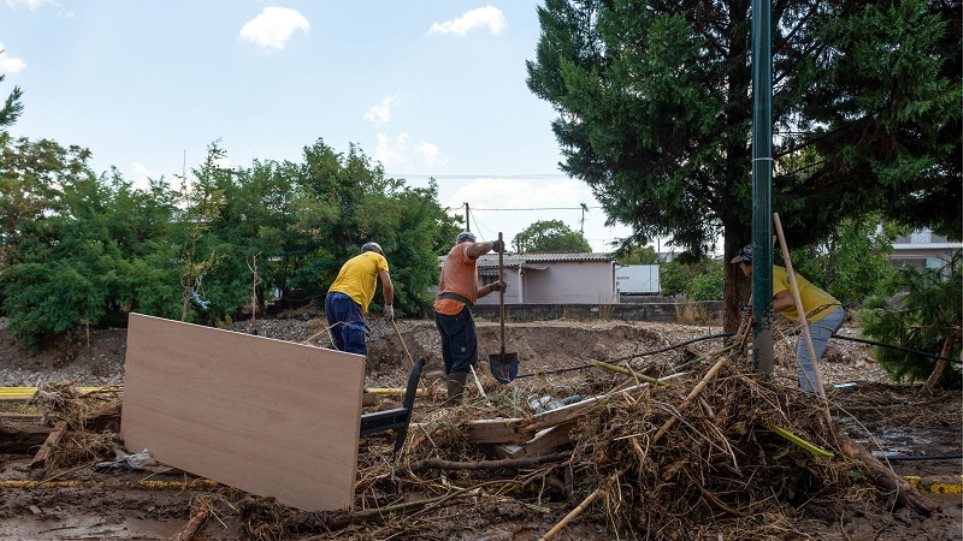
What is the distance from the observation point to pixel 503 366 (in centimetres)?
658

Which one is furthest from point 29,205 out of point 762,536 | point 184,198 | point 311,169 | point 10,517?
point 762,536

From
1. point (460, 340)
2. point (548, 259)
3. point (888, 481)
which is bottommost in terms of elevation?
point (888, 481)

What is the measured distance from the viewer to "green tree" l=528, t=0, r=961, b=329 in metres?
4.96

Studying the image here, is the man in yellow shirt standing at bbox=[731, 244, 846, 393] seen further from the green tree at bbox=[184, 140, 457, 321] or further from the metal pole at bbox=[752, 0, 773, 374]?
the green tree at bbox=[184, 140, 457, 321]

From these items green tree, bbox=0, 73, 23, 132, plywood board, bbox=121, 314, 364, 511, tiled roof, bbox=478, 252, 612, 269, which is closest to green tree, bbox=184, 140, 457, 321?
green tree, bbox=0, 73, 23, 132

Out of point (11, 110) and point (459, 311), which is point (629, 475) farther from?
point (11, 110)

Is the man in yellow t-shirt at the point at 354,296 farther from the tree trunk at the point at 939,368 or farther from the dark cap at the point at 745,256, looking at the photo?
the tree trunk at the point at 939,368

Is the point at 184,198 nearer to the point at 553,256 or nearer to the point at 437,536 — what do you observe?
the point at 437,536

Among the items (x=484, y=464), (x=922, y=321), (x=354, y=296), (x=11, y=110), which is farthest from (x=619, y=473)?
(x=11, y=110)

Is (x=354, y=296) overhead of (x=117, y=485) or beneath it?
overhead

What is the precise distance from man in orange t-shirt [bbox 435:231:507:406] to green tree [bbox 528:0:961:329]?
5.37 ft

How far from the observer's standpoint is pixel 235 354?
383 cm

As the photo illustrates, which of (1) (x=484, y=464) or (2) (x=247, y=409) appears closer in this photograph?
(2) (x=247, y=409)

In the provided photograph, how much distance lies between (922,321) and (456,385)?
469 centimetres
